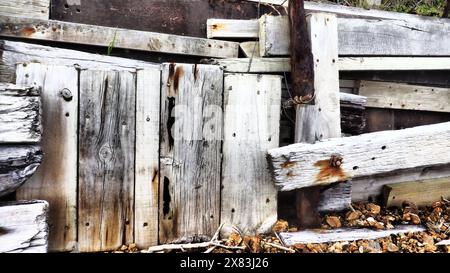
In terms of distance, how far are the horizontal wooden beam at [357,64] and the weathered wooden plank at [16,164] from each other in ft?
3.87

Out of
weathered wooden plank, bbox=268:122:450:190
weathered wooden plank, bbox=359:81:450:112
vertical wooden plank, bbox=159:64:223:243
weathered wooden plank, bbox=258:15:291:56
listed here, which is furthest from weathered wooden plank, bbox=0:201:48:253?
weathered wooden plank, bbox=359:81:450:112

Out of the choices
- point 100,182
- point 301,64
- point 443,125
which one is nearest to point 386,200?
point 443,125

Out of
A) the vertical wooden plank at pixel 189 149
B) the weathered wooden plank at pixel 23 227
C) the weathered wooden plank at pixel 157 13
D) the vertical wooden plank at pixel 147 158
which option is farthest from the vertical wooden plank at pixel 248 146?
the weathered wooden plank at pixel 23 227

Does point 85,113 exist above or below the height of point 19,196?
above

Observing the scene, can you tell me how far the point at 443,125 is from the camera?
2.55m

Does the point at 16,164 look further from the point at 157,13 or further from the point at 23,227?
the point at 157,13

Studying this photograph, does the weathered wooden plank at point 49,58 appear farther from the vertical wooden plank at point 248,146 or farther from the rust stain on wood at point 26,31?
the vertical wooden plank at point 248,146

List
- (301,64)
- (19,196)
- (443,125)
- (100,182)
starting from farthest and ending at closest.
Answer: (443,125) → (301,64) → (100,182) → (19,196)

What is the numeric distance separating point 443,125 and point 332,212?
933 mm

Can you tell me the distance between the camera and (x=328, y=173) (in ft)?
7.67

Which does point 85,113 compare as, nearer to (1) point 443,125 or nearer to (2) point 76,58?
(2) point 76,58

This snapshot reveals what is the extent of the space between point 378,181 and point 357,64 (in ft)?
2.86

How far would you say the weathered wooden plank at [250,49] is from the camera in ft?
8.32

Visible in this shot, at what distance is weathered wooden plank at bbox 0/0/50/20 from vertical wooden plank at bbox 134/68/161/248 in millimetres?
679
